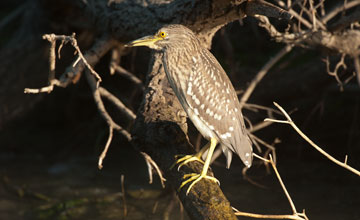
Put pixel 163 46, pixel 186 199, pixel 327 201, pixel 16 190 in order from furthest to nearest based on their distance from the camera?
pixel 16 190, pixel 327 201, pixel 163 46, pixel 186 199

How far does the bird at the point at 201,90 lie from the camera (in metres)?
3.28

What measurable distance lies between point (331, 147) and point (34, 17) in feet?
12.6

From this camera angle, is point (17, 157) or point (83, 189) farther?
point (17, 157)

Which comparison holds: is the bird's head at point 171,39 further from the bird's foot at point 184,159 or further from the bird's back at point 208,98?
the bird's foot at point 184,159

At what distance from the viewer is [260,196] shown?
5.27 metres

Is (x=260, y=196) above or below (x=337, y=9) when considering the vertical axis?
below

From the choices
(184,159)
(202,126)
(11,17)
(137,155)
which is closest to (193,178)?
(184,159)

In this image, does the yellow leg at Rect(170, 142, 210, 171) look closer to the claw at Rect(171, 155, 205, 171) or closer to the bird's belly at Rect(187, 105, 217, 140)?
the claw at Rect(171, 155, 205, 171)

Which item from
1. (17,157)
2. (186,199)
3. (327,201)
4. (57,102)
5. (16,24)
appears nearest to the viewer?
(186,199)

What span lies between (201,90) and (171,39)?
400mm

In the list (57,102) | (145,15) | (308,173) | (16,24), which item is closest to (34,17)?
(57,102)

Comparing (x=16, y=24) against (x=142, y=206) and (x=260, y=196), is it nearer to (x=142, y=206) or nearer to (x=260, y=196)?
(x=142, y=206)

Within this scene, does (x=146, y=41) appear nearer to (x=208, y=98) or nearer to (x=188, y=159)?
(x=208, y=98)

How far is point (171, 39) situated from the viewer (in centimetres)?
332
